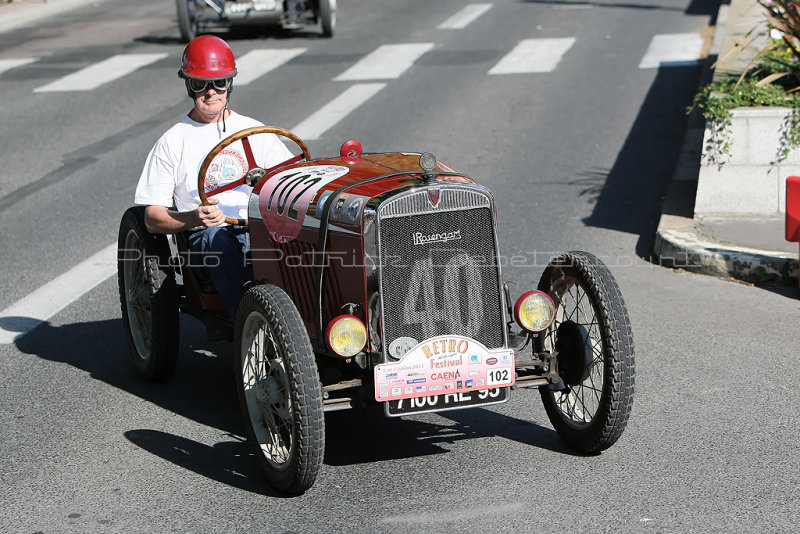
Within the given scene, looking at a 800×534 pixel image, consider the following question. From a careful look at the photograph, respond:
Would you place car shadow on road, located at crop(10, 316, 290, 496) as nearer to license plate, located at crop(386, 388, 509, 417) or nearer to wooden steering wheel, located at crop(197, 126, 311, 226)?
license plate, located at crop(386, 388, 509, 417)

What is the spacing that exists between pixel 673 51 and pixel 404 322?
557 inches

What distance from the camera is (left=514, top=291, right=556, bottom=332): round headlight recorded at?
5.32m

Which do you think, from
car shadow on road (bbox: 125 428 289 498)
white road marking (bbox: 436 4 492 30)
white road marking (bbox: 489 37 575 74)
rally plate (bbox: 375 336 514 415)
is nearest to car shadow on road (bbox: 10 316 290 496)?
car shadow on road (bbox: 125 428 289 498)

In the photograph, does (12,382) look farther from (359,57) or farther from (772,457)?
(359,57)

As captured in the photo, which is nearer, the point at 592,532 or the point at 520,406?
the point at 592,532

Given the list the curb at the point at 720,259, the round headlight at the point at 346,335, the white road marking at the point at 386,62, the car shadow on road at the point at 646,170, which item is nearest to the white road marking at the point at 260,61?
the white road marking at the point at 386,62

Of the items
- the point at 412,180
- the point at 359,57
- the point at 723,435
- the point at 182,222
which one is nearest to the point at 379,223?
the point at 412,180

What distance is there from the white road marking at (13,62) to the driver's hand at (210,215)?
14.0 metres

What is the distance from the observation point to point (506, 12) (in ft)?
77.2

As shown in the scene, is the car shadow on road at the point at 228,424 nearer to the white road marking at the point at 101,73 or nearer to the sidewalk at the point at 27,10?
the white road marking at the point at 101,73

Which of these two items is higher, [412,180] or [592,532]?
[412,180]

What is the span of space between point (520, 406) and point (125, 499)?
2.12m

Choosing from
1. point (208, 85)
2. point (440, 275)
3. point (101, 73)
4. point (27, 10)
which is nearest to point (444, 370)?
point (440, 275)

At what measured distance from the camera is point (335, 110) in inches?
586
